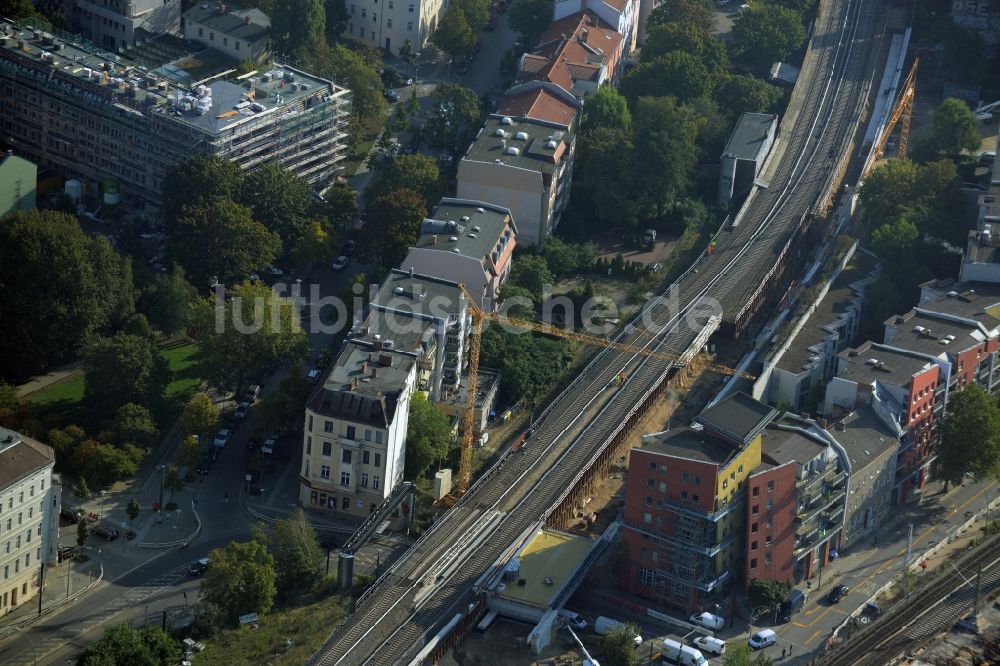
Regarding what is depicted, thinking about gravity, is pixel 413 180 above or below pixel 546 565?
above

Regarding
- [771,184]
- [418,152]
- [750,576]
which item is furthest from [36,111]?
[750,576]

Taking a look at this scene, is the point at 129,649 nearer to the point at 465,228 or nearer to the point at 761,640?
the point at 761,640

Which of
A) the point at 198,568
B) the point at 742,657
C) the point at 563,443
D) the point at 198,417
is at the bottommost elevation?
the point at 198,568

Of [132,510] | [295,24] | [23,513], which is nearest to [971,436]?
[132,510]

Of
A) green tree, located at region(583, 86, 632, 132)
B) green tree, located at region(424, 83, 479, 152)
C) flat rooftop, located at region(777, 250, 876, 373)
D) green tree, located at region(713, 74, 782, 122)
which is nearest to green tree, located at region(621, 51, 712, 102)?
green tree, located at region(713, 74, 782, 122)

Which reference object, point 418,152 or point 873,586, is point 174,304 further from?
point 873,586

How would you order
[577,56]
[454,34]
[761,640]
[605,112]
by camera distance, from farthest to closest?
[454,34] < [577,56] < [605,112] < [761,640]

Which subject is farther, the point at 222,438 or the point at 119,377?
the point at 222,438

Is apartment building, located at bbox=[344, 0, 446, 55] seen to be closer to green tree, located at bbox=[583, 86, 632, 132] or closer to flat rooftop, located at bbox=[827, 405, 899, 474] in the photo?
green tree, located at bbox=[583, 86, 632, 132]
